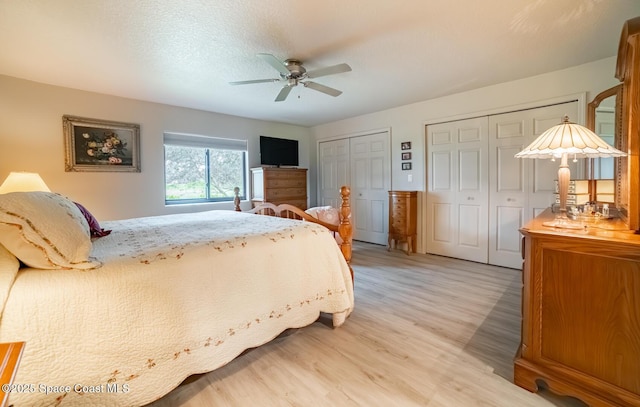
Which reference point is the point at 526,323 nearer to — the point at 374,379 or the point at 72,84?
the point at 374,379

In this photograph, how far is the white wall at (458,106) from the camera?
2973 millimetres

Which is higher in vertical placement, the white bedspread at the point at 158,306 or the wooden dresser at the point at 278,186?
the wooden dresser at the point at 278,186

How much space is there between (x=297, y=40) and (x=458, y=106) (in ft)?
8.79

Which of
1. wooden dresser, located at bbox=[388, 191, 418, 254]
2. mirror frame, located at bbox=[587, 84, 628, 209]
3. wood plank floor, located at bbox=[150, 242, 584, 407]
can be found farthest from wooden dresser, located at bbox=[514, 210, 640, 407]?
wooden dresser, located at bbox=[388, 191, 418, 254]

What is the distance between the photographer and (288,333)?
216cm

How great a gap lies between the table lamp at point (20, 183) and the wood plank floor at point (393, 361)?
99.2 inches

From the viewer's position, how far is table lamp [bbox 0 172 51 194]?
8.38 feet

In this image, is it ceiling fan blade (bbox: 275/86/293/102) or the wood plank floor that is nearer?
the wood plank floor

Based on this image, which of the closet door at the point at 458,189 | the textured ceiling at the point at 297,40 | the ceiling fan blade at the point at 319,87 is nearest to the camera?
the textured ceiling at the point at 297,40

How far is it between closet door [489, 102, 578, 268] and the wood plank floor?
99cm

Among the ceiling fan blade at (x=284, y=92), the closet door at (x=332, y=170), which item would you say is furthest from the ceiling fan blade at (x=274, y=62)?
the closet door at (x=332, y=170)

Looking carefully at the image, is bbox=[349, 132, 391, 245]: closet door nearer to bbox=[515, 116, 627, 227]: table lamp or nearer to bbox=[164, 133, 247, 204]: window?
bbox=[164, 133, 247, 204]: window

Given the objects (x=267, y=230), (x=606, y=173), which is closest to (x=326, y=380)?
(x=267, y=230)

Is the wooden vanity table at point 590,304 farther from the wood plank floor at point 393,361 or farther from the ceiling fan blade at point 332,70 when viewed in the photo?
the ceiling fan blade at point 332,70
